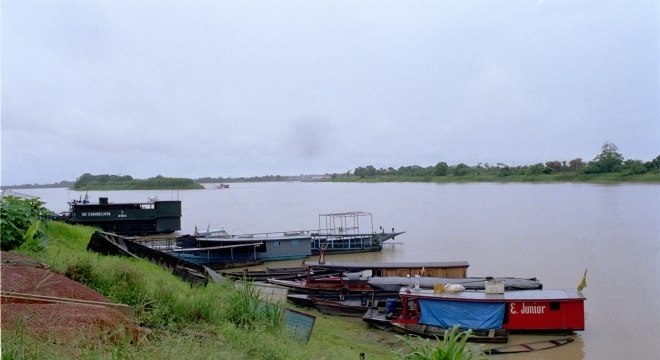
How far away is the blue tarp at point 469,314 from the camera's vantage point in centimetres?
1395

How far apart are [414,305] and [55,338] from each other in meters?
11.6

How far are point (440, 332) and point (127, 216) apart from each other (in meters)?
27.6

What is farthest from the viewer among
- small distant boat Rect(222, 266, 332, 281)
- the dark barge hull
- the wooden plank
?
small distant boat Rect(222, 266, 332, 281)

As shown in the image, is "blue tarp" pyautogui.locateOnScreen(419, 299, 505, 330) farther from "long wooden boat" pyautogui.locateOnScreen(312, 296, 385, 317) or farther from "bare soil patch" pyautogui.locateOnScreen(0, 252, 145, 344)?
"bare soil patch" pyautogui.locateOnScreen(0, 252, 145, 344)

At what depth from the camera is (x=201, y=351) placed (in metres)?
4.42

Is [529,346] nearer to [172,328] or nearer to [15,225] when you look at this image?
[172,328]

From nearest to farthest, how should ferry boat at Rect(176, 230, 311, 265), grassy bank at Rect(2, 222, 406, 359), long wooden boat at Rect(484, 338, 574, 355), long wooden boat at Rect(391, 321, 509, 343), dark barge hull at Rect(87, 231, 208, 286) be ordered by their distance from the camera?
grassy bank at Rect(2, 222, 406, 359), dark barge hull at Rect(87, 231, 208, 286), long wooden boat at Rect(484, 338, 574, 355), long wooden boat at Rect(391, 321, 509, 343), ferry boat at Rect(176, 230, 311, 265)

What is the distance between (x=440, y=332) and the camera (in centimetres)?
1389

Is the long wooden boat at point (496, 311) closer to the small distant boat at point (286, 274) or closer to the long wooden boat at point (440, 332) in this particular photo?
the long wooden boat at point (440, 332)

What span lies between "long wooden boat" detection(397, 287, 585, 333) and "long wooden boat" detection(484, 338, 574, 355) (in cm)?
40

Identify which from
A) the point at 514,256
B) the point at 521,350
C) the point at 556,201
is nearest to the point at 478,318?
the point at 521,350

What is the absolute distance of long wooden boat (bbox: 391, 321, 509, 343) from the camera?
1365 centimetres

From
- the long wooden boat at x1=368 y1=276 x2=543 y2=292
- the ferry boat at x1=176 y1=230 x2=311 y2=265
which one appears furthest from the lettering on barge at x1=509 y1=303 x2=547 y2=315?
the ferry boat at x1=176 y1=230 x2=311 y2=265

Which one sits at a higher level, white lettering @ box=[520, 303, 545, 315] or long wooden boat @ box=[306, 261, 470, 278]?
long wooden boat @ box=[306, 261, 470, 278]
